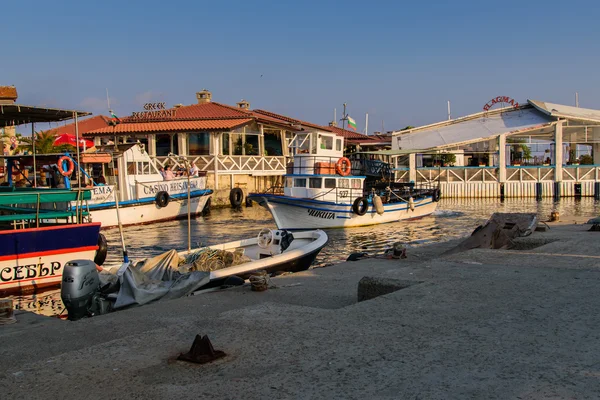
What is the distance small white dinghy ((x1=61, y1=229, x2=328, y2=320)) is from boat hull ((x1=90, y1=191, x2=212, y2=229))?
1173cm

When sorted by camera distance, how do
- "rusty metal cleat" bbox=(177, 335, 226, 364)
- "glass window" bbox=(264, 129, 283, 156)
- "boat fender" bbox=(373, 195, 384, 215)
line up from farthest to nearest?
"glass window" bbox=(264, 129, 283, 156), "boat fender" bbox=(373, 195, 384, 215), "rusty metal cleat" bbox=(177, 335, 226, 364)

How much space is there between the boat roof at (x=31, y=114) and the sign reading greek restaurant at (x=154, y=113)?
2311 centimetres

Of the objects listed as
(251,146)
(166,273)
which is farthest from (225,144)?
(166,273)

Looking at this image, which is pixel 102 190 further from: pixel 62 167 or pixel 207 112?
pixel 207 112

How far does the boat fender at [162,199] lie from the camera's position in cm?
2598

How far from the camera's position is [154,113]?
38.9 metres

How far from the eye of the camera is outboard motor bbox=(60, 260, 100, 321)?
854 cm

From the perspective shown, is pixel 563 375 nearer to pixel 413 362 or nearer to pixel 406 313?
pixel 413 362

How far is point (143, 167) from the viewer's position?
26.3 meters

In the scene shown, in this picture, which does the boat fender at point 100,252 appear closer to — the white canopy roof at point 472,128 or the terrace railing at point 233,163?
the terrace railing at point 233,163

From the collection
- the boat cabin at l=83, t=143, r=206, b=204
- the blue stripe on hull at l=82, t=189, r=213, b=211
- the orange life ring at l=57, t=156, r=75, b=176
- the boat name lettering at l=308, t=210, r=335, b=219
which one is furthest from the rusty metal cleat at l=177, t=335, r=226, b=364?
the boat cabin at l=83, t=143, r=206, b=204

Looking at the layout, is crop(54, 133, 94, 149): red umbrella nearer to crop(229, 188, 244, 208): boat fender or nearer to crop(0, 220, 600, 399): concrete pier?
crop(229, 188, 244, 208): boat fender

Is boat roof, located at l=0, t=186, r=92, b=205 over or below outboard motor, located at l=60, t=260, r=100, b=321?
over

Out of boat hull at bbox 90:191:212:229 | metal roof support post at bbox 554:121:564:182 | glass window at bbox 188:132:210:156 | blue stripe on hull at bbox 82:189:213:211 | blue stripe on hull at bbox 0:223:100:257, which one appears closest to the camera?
blue stripe on hull at bbox 0:223:100:257
